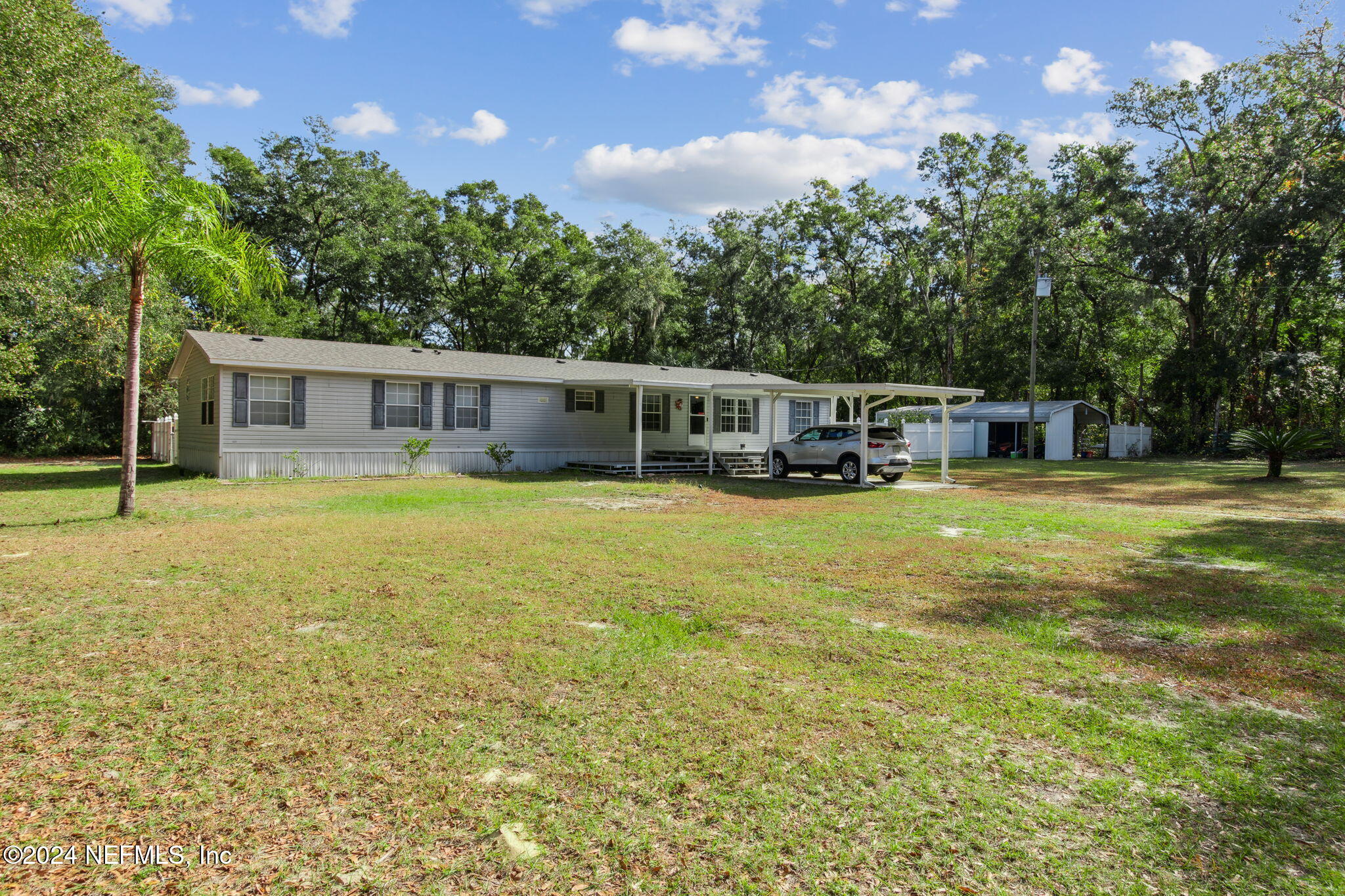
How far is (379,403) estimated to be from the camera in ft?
60.7

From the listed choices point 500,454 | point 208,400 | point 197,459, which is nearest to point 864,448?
point 500,454

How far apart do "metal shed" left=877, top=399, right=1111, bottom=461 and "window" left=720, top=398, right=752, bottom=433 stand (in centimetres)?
886

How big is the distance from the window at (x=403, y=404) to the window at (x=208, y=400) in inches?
151

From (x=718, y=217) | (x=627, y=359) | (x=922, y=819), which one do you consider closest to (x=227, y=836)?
(x=922, y=819)

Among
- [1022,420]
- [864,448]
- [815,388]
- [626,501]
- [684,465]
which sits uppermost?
[815,388]

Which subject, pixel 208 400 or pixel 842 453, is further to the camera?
pixel 842 453

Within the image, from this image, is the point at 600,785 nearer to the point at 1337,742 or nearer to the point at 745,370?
the point at 1337,742

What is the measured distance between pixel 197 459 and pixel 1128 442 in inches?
1351

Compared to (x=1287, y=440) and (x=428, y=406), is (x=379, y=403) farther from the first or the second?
(x=1287, y=440)

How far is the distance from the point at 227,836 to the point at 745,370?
3710cm

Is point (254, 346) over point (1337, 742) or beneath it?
over

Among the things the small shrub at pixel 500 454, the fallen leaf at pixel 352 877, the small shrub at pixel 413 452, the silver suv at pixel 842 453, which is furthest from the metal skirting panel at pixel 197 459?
the fallen leaf at pixel 352 877

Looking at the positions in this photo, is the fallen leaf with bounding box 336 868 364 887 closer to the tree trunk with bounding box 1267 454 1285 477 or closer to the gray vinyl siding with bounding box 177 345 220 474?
the gray vinyl siding with bounding box 177 345 220 474

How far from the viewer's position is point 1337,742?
11.5 feet
